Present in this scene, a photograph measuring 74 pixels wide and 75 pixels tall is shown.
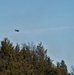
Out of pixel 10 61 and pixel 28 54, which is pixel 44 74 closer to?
pixel 28 54

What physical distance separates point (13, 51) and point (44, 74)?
15.5 m

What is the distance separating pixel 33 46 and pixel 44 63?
2298cm

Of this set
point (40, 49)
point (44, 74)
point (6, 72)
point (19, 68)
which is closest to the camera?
point (6, 72)

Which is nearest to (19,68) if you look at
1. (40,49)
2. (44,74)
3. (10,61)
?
(10,61)

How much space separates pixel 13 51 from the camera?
242ft

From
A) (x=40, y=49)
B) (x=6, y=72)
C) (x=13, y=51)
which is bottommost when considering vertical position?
(x=6, y=72)

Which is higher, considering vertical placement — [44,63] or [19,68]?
[44,63]

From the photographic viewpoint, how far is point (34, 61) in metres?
91.2

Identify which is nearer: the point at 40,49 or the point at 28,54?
the point at 28,54

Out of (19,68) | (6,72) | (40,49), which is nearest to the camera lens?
(6,72)

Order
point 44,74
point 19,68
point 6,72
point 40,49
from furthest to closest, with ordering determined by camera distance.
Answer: point 40,49 < point 44,74 < point 19,68 < point 6,72

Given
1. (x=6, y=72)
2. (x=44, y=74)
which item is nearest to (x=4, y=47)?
(x=6, y=72)

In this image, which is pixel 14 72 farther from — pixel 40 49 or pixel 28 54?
pixel 40 49

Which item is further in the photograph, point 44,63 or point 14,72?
point 44,63
